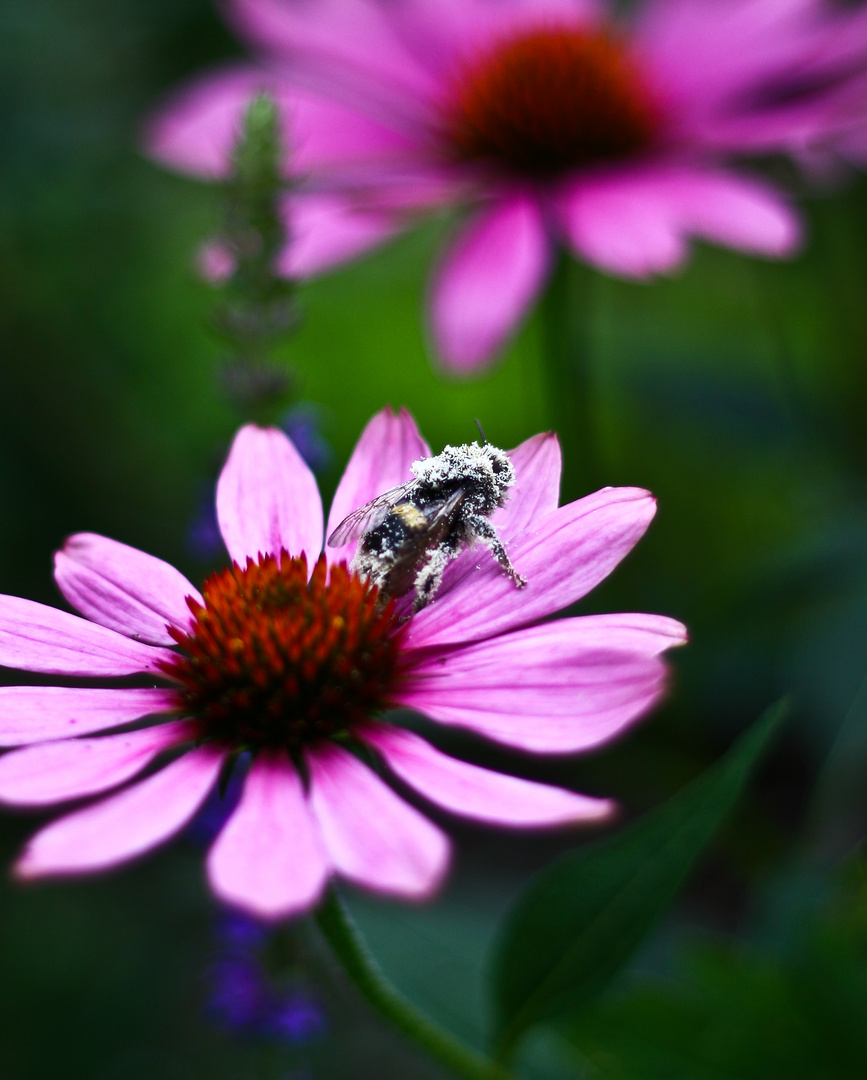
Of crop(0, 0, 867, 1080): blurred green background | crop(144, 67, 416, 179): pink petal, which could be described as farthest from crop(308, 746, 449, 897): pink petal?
crop(144, 67, 416, 179): pink petal

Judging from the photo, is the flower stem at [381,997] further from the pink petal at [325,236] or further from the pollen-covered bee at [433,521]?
the pink petal at [325,236]

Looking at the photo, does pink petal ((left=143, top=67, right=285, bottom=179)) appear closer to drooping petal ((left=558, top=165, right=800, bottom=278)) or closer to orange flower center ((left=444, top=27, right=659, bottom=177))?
orange flower center ((left=444, top=27, right=659, bottom=177))

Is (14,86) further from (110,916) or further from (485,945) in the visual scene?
(485,945)

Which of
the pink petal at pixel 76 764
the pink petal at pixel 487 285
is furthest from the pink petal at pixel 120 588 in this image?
the pink petal at pixel 487 285

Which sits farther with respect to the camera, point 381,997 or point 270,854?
point 381,997

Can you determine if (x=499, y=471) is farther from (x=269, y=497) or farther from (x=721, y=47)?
(x=721, y=47)

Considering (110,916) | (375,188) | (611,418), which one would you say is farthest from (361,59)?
(110,916)

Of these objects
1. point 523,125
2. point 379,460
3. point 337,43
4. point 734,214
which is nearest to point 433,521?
point 379,460
